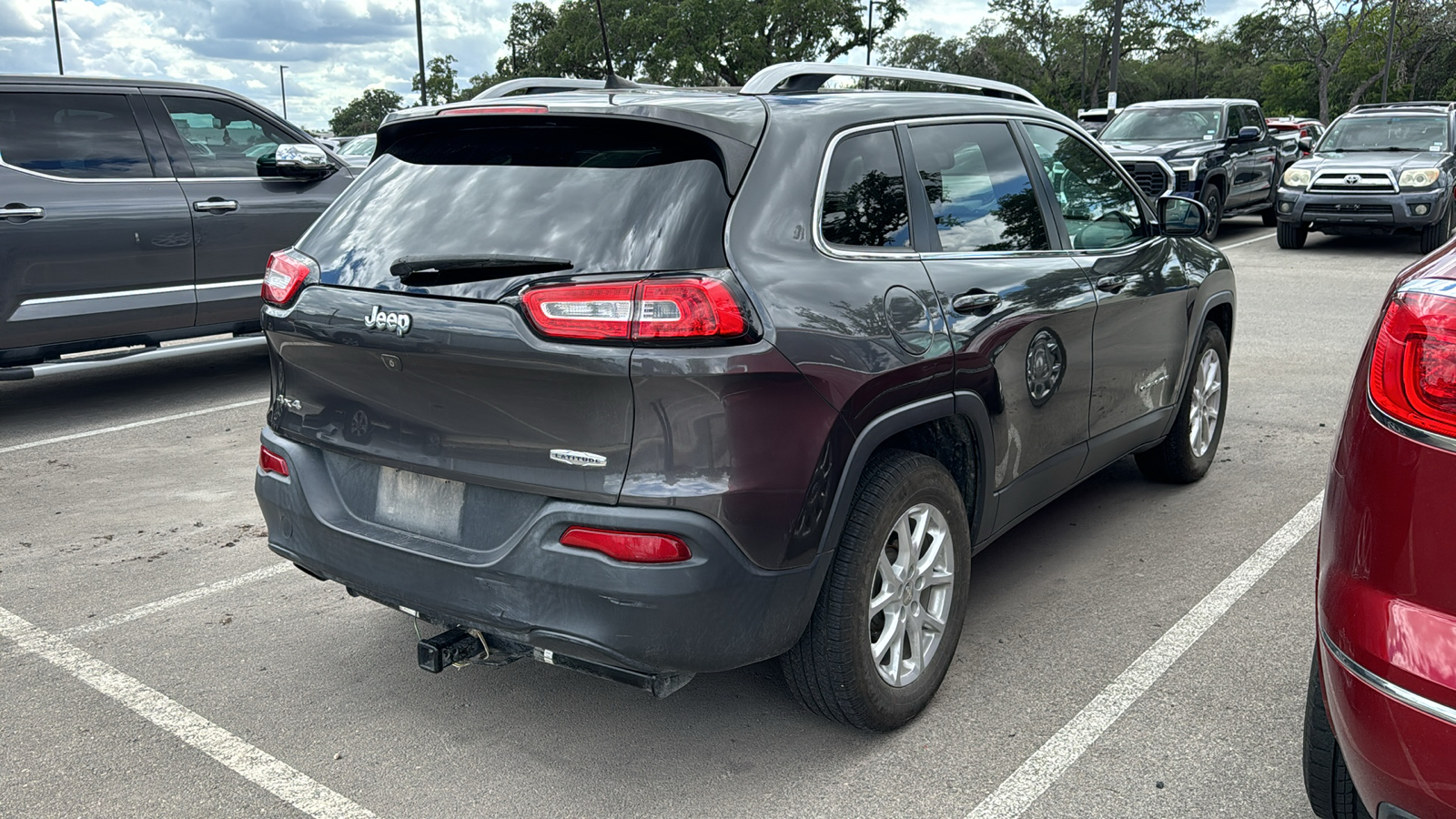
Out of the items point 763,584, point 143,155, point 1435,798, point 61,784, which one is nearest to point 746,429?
point 763,584

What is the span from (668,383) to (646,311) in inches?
6.7

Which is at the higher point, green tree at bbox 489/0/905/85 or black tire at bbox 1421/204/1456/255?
green tree at bbox 489/0/905/85

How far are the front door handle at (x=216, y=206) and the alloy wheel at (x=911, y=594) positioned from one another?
587 centimetres

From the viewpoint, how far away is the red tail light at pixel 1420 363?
196 cm

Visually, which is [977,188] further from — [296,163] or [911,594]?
[296,163]

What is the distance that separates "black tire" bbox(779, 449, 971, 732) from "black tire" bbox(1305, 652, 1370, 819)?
1.02m

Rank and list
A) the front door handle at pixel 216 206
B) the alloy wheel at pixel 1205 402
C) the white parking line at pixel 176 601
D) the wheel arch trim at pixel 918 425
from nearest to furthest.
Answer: the wheel arch trim at pixel 918 425 → the white parking line at pixel 176 601 → the alloy wheel at pixel 1205 402 → the front door handle at pixel 216 206

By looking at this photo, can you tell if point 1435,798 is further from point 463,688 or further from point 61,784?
point 61,784

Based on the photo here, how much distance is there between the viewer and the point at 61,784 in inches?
120

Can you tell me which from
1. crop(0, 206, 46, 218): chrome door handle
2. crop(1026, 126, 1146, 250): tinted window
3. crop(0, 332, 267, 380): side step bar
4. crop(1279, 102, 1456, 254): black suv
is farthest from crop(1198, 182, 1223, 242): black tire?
crop(0, 206, 46, 218): chrome door handle

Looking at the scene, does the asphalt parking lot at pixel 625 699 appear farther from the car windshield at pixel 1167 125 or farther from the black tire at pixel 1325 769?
the car windshield at pixel 1167 125

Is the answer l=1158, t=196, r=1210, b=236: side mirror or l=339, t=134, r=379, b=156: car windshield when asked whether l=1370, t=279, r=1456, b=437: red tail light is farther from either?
l=339, t=134, r=379, b=156: car windshield

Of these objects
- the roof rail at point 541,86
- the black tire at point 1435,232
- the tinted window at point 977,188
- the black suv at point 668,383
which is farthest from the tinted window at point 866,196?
the black tire at point 1435,232

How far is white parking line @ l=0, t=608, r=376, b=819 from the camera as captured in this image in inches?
117
